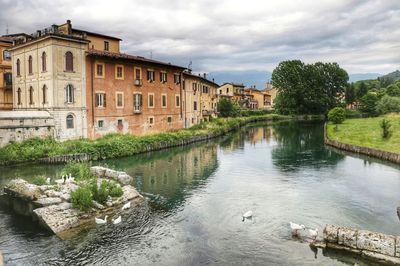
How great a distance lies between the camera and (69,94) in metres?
41.6

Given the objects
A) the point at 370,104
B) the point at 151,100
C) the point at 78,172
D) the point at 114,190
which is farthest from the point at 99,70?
the point at 370,104

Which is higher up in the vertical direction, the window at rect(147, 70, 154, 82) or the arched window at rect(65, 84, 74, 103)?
the window at rect(147, 70, 154, 82)

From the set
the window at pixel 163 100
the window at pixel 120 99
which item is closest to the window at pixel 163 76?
the window at pixel 163 100

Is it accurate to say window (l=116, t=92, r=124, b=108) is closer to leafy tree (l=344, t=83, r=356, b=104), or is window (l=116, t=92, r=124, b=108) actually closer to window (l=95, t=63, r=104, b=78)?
window (l=95, t=63, r=104, b=78)

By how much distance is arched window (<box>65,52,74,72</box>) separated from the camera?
1618 inches

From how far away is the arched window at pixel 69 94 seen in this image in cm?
4131

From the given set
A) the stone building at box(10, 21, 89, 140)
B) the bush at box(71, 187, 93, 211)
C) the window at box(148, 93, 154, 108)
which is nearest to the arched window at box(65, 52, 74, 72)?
the stone building at box(10, 21, 89, 140)

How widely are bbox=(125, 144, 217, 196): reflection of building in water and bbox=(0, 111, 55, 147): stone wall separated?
11.0m

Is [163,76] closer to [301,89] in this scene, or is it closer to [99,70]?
[99,70]

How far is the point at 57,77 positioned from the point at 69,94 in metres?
2.30

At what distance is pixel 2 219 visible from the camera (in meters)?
20.2

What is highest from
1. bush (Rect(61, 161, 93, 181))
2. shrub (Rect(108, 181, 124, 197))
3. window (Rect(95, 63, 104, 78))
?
window (Rect(95, 63, 104, 78))

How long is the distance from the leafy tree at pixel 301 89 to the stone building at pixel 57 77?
82061 mm

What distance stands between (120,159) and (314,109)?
91.9 m
